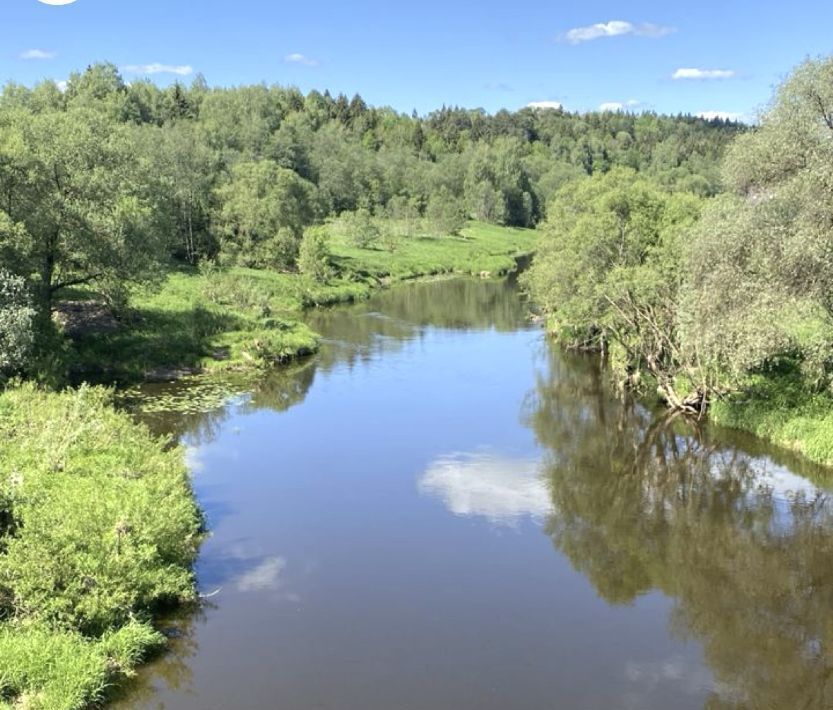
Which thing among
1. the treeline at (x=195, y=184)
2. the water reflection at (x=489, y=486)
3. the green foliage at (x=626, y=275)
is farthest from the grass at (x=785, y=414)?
the treeline at (x=195, y=184)

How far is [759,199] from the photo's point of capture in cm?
2739

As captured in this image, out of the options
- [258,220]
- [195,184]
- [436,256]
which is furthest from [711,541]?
[436,256]

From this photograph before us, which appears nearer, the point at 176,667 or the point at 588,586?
the point at 176,667

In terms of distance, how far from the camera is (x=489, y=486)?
2672 centimetres

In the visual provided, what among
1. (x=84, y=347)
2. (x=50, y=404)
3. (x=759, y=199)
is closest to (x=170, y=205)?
(x=84, y=347)

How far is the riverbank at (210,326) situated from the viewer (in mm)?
40156

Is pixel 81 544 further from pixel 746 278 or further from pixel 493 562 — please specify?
pixel 746 278

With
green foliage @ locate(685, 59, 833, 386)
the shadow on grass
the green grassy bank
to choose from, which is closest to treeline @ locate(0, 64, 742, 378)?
the shadow on grass

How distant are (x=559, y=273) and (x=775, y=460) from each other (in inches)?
761

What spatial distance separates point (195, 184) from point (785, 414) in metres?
58.3

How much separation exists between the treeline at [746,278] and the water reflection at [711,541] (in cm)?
358

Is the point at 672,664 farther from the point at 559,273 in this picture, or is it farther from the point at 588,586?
the point at 559,273

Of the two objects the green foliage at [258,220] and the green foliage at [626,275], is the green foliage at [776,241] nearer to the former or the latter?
the green foliage at [626,275]

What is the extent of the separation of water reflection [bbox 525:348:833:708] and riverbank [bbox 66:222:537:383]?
18.5 m
